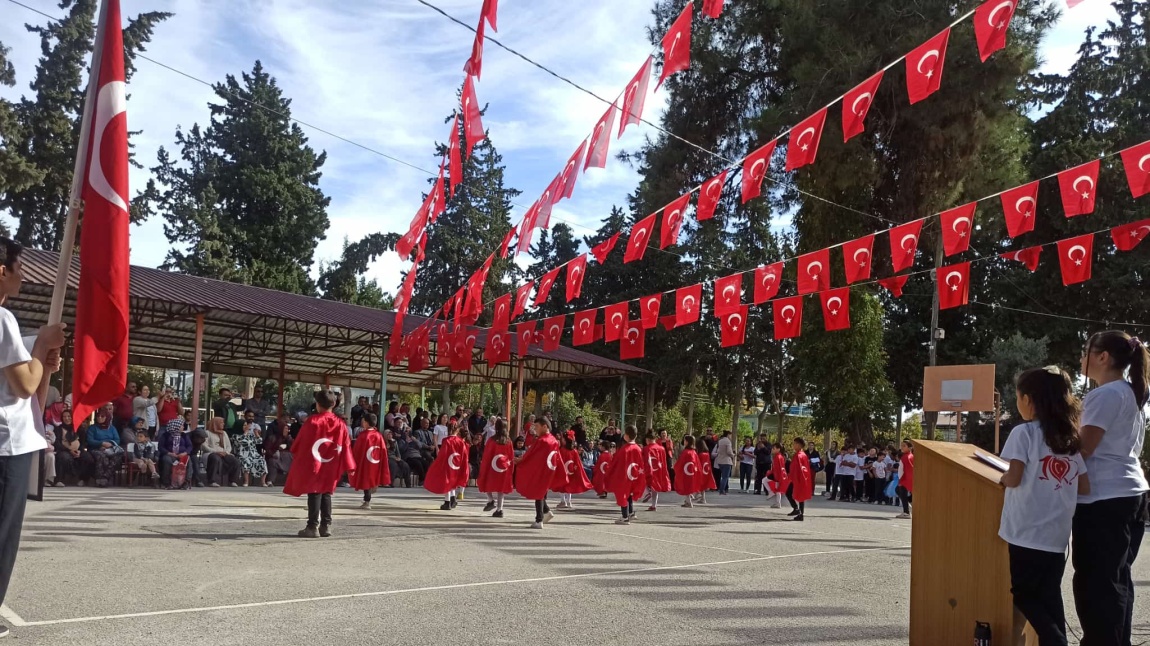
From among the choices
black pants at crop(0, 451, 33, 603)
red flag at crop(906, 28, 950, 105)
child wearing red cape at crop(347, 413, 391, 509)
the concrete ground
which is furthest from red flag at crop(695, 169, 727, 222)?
black pants at crop(0, 451, 33, 603)

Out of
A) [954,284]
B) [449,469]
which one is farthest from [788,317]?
[449,469]

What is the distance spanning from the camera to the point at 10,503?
4035 millimetres

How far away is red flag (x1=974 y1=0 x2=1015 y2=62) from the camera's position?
7922mm

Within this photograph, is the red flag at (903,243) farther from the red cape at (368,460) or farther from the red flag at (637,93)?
the red cape at (368,460)

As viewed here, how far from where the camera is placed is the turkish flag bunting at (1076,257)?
42.0 feet

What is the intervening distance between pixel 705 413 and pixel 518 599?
2056 inches

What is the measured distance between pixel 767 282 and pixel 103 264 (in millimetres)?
12053

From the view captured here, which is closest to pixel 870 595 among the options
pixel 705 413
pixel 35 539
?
pixel 35 539

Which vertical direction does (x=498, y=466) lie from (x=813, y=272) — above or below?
below

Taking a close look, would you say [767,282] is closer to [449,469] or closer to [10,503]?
[449,469]

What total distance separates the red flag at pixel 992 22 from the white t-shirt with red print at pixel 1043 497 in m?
4.80

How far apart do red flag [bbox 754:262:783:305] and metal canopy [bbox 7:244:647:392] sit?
31.3 ft

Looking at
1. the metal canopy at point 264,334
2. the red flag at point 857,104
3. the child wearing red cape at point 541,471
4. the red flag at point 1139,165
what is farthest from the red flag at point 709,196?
the metal canopy at point 264,334

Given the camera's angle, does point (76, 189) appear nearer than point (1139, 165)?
Yes
